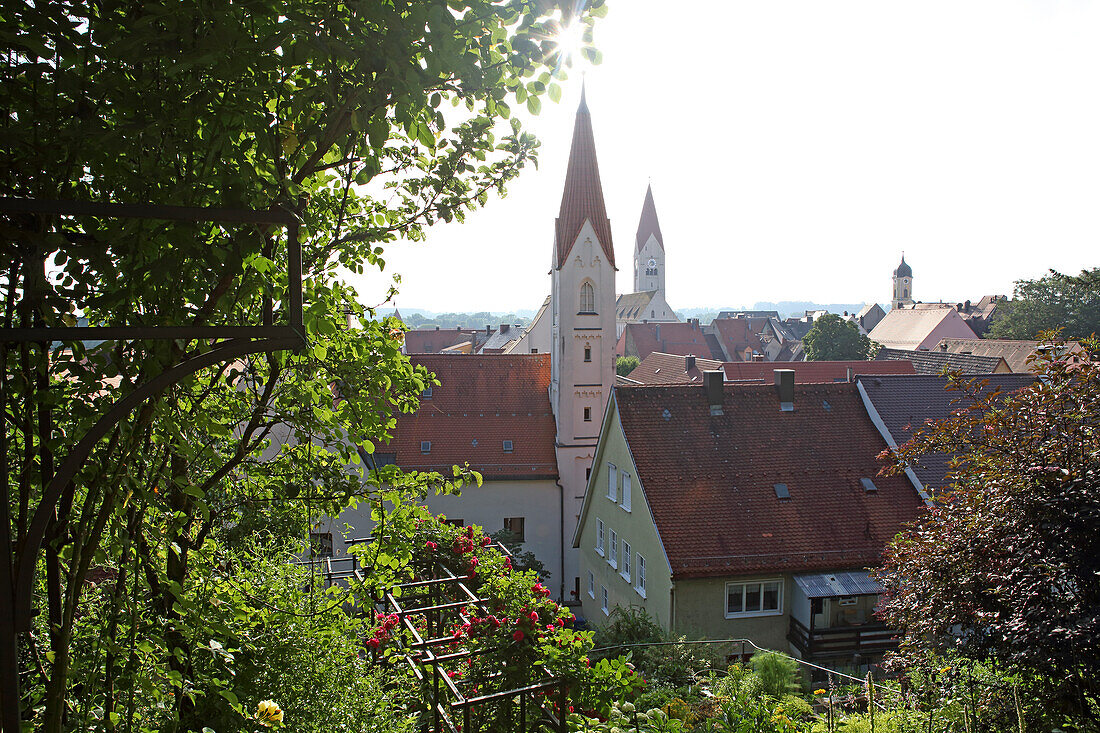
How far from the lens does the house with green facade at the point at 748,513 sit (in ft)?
52.2

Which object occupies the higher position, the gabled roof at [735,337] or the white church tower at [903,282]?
the white church tower at [903,282]

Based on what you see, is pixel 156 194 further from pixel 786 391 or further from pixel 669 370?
pixel 669 370

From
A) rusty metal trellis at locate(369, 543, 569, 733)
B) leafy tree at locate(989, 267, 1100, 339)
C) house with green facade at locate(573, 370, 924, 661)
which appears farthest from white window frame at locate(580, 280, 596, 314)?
leafy tree at locate(989, 267, 1100, 339)

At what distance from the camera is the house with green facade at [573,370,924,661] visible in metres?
15.9

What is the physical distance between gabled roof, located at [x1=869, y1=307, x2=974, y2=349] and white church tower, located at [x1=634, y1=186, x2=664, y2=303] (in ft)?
103

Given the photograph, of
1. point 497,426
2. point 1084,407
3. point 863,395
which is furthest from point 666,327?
point 1084,407

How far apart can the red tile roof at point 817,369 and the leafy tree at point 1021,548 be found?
102ft

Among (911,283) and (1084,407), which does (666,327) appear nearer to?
(911,283)

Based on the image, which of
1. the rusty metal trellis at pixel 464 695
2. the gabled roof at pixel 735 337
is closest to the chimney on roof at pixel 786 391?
the rusty metal trellis at pixel 464 695

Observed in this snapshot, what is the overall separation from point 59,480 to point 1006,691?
711 centimetres

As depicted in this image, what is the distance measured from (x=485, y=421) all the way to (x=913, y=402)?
14.1m

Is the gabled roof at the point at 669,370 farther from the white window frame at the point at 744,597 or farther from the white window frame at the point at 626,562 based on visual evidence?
the white window frame at the point at 744,597

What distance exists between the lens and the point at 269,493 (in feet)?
13.0

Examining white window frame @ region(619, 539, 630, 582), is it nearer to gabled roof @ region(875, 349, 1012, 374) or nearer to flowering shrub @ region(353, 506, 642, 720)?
gabled roof @ region(875, 349, 1012, 374)
